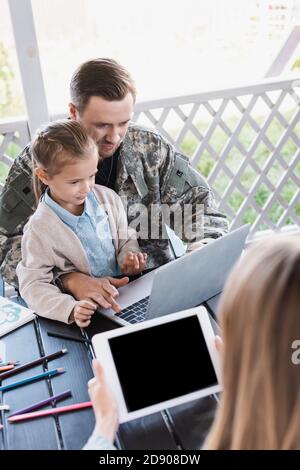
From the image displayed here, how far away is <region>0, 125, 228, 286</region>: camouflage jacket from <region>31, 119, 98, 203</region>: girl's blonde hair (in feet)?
0.80

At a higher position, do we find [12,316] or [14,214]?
[14,214]

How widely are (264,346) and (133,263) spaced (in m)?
0.69

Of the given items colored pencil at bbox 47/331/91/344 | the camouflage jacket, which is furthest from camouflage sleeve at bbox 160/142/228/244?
colored pencil at bbox 47/331/91/344

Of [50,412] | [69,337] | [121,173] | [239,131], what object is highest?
[239,131]

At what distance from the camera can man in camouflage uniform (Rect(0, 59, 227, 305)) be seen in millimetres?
1373

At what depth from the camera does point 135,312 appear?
115 centimetres

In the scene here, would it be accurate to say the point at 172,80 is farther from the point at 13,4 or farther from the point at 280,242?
the point at 280,242

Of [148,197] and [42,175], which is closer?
[42,175]

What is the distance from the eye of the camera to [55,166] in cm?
121

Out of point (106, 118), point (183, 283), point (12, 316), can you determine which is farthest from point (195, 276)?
point (106, 118)

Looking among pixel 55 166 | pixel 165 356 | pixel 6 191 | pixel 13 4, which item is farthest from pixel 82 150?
pixel 13 4

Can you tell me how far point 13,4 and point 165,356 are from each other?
144 centimetres

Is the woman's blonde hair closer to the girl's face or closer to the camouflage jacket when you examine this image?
the girl's face

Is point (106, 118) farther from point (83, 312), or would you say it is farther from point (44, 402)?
point (44, 402)
